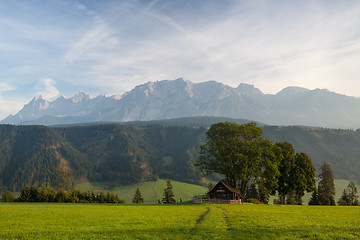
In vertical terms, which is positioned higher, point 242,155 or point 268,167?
point 242,155

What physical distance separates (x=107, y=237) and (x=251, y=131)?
49.9m

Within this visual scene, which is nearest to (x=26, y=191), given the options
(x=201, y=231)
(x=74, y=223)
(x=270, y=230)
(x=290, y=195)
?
(x=74, y=223)

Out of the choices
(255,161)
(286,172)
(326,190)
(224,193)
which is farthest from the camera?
(326,190)

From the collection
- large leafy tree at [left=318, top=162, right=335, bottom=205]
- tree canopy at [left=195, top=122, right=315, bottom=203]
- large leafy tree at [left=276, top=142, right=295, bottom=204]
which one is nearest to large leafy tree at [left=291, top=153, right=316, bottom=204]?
tree canopy at [left=195, top=122, right=315, bottom=203]

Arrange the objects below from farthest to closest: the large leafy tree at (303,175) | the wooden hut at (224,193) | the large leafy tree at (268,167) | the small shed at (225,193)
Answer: the large leafy tree at (303,175) < the small shed at (225,193) < the wooden hut at (224,193) < the large leafy tree at (268,167)

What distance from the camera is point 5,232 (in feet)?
70.7

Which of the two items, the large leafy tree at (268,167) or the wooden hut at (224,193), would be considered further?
the wooden hut at (224,193)

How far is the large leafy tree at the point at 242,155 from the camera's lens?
5736cm

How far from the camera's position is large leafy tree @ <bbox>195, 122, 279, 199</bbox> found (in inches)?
2258

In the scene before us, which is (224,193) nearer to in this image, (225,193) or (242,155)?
(225,193)

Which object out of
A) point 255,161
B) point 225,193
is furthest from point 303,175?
point 225,193

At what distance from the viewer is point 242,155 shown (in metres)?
56.2

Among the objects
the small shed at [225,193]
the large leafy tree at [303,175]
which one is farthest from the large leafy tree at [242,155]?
the large leafy tree at [303,175]

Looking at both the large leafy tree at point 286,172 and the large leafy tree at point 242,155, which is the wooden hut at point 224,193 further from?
the large leafy tree at point 286,172
